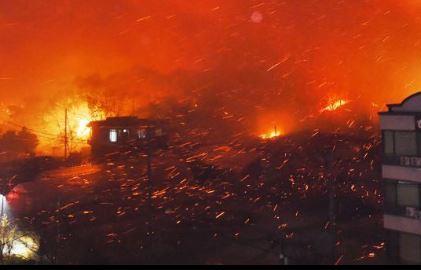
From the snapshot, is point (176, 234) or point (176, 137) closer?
point (176, 234)

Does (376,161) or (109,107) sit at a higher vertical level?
(109,107)

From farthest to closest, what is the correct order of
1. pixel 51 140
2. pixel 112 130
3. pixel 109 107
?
pixel 109 107 < pixel 51 140 < pixel 112 130

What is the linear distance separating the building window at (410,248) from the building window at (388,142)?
2.61 metres

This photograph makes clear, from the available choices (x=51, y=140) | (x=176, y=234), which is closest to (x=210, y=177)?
(x=176, y=234)

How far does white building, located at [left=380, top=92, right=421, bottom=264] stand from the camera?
44.3 feet

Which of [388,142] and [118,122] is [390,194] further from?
[118,122]

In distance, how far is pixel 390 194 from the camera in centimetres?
1416

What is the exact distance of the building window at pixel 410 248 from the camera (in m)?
13.7

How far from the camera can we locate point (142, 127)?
27812 millimetres

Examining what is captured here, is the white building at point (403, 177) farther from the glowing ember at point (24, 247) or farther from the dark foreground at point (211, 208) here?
the glowing ember at point (24, 247)

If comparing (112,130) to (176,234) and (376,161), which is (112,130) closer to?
(176,234)

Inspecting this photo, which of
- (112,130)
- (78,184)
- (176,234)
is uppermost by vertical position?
(112,130)

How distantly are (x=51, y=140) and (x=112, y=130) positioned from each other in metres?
9.29

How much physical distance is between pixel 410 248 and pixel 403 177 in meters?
2.24
